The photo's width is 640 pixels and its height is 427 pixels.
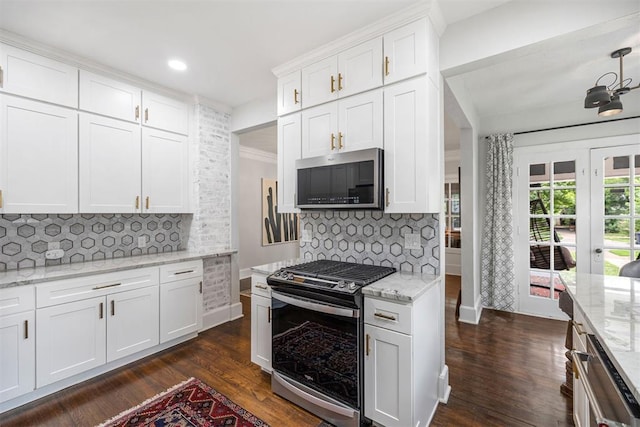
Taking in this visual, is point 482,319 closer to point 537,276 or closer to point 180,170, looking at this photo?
point 537,276

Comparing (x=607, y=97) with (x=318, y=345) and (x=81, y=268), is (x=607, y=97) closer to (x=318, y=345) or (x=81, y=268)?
(x=318, y=345)

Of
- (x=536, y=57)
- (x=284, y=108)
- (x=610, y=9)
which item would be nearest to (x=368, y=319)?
(x=284, y=108)

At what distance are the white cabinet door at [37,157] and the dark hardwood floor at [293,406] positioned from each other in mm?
1543

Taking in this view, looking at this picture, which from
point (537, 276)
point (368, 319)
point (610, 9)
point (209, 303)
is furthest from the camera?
point (537, 276)

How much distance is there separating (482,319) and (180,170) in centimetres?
421

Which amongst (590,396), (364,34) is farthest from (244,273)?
(590,396)

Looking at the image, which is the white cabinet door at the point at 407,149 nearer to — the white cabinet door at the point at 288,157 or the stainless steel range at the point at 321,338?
the stainless steel range at the point at 321,338

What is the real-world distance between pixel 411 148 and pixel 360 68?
0.79m

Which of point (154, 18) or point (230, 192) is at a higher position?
point (154, 18)

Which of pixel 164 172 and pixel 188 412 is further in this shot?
pixel 164 172

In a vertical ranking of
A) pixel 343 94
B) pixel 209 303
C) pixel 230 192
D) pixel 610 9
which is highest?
pixel 610 9

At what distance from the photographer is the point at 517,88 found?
3.21m

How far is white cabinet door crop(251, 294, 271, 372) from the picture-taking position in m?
2.39

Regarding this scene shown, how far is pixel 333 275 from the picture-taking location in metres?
2.05
